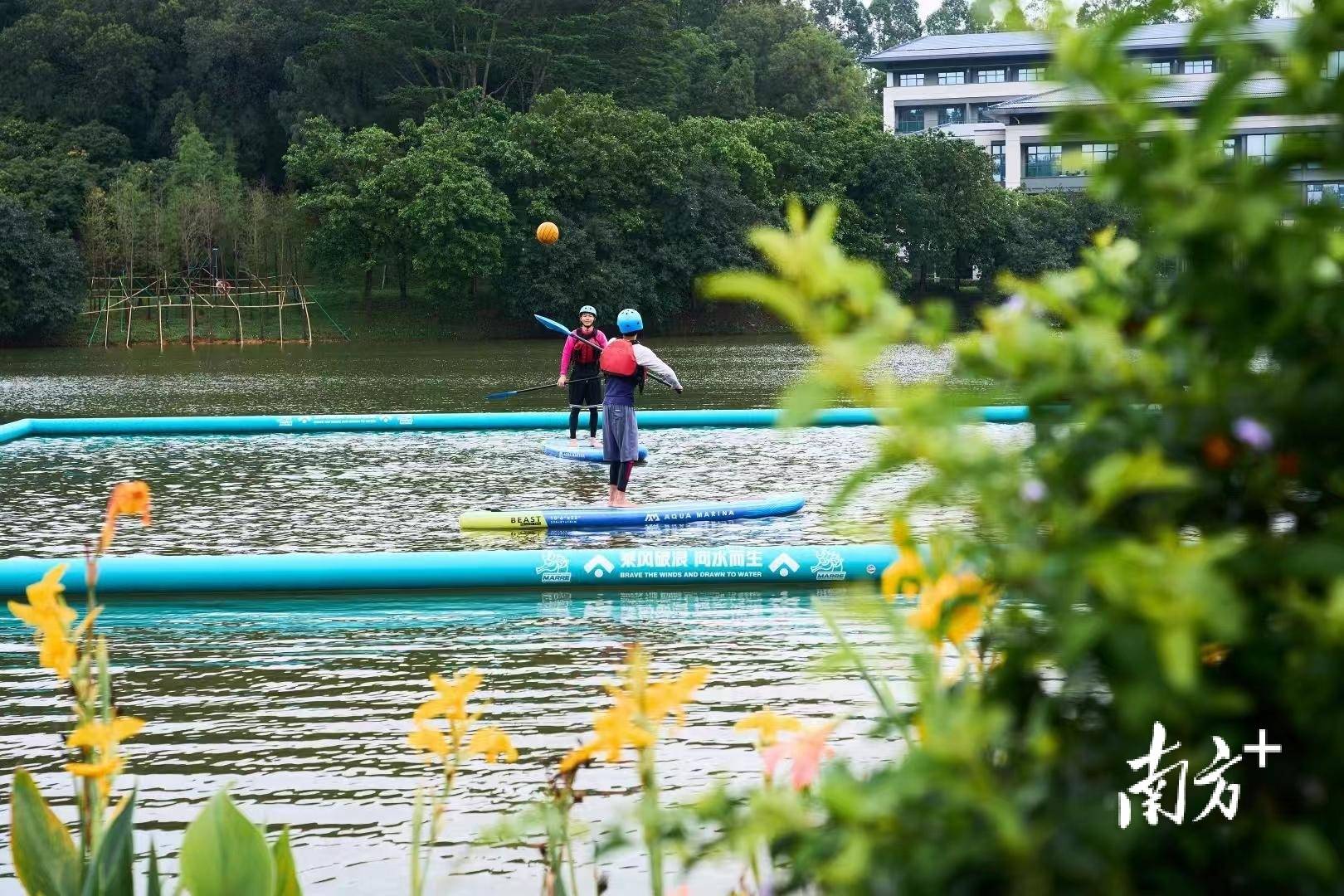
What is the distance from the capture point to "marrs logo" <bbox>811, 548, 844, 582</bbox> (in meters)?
9.29

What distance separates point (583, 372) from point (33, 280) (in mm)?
35786

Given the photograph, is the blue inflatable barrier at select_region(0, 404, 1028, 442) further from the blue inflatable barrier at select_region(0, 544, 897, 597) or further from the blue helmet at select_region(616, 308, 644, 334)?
the blue inflatable barrier at select_region(0, 544, 897, 597)

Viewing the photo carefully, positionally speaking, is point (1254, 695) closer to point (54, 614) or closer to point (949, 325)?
point (949, 325)

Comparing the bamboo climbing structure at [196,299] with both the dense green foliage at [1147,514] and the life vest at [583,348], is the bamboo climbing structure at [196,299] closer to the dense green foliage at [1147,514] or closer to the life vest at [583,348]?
the life vest at [583,348]

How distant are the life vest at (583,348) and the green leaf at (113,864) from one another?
1307 centimetres

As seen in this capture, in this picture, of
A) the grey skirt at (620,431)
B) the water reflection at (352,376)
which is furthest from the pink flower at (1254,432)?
the water reflection at (352,376)

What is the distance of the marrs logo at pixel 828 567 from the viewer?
9289 millimetres

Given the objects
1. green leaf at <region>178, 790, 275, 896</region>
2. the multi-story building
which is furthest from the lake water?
the multi-story building

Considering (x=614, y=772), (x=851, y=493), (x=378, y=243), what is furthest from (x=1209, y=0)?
(x=378, y=243)

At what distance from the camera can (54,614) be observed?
2.54 m

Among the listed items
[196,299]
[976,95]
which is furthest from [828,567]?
[976,95]

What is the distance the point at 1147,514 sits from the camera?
1317 millimetres

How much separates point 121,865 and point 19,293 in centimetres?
4830

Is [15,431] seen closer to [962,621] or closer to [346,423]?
[346,423]
